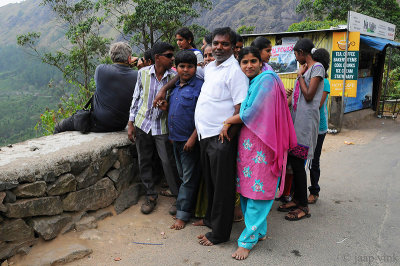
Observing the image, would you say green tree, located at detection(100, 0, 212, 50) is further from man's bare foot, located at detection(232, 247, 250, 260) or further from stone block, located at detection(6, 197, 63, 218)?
man's bare foot, located at detection(232, 247, 250, 260)

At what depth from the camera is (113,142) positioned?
11.1 feet

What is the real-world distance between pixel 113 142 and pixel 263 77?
5.57ft

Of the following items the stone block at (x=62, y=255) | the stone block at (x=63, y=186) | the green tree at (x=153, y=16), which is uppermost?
the green tree at (x=153, y=16)

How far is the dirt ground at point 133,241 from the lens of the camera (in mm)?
2637

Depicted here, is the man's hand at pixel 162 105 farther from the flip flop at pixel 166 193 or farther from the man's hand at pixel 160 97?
the flip flop at pixel 166 193

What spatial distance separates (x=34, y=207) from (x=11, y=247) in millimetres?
323

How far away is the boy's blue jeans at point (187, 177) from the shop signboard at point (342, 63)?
6196 millimetres

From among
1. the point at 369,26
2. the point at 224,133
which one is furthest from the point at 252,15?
the point at 224,133

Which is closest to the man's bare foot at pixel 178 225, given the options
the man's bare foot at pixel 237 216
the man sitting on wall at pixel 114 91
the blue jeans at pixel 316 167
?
the man's bare foot at pixel 237 216

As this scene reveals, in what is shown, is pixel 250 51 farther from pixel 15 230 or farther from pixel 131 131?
pixel 15 230

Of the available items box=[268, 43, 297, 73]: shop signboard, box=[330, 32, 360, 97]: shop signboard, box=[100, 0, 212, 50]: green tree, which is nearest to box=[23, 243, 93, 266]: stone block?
box=[330, 32, 360, 97]: shop signboard

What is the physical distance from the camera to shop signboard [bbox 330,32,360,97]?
780cm

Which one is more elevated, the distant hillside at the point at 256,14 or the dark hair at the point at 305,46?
the distant hillside at the point at 256,14

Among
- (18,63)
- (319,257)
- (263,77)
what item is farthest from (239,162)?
(18,63)
